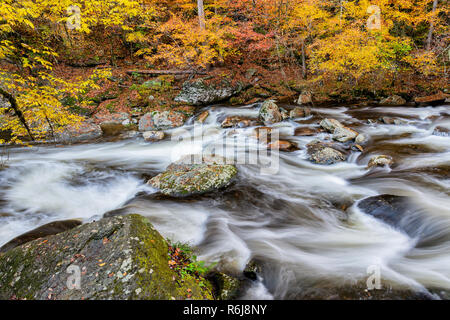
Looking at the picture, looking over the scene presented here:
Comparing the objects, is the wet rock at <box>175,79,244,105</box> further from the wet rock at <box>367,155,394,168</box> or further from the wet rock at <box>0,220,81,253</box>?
the wet rock at <box>0,220,81,253</box>

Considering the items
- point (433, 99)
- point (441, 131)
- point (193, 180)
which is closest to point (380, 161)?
point (441, 131)

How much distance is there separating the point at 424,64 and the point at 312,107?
19.4 ft

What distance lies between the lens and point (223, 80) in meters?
14.5

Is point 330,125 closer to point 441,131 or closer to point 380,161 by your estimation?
point 380,161

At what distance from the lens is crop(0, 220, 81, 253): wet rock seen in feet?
12.9

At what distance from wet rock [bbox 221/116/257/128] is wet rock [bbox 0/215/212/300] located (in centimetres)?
900

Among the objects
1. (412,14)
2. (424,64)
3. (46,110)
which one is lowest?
(46,110)

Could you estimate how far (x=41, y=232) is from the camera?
429 cm

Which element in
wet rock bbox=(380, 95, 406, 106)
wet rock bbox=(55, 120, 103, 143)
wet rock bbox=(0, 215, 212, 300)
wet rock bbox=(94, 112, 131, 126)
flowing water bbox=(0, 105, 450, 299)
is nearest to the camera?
wet rock bbox=(0, 215, 212, 300)

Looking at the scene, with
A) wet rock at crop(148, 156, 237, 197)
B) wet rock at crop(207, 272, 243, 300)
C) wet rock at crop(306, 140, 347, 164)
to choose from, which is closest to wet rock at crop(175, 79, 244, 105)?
wet rock at crop(306, 140, 347, 164)

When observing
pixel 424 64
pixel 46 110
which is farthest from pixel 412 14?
pixel 46 110

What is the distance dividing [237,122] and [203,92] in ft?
12.4

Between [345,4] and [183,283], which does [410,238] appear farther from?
[345,4]

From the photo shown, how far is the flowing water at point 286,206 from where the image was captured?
3270mm
